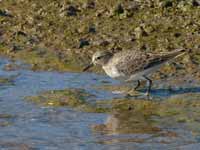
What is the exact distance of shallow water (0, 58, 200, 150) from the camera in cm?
1052

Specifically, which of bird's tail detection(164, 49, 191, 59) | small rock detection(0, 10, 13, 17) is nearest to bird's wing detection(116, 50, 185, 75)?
bird's tail detection(164, 49, 191, 59)

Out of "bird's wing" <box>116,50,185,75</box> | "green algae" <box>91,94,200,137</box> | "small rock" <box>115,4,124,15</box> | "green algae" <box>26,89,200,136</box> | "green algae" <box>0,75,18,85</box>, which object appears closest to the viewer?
"green algae" <box>91,94,200,137</box>

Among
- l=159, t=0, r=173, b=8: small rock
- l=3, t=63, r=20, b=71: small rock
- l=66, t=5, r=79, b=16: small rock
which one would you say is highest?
l=159, t=0, r=173, b=8: small rock

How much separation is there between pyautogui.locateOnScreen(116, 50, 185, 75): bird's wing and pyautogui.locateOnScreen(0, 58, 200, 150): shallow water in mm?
354

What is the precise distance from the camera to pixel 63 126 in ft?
37.0

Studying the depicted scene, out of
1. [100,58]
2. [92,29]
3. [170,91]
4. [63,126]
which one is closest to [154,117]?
[170,91]

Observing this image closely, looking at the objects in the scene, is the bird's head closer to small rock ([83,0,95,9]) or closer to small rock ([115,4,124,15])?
small rock ([115,4,124,15])

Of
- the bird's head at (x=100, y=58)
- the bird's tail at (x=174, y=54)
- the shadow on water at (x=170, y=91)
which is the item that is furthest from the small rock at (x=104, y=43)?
the shadow on water at (x=170, y=91)

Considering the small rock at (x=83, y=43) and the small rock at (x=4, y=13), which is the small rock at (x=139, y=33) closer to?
the small rock at (x=83, y=43)

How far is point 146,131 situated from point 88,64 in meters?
2.98

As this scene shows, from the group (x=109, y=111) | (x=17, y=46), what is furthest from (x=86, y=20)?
(x=109, y=111)

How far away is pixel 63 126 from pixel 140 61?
7.22 feet

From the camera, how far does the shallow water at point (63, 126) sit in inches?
414

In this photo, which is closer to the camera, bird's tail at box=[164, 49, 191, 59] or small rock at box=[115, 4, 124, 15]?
bird's tail at box=[164, 49, 191, 59]
